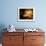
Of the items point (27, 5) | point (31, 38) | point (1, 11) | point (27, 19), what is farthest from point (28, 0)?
point (31, 38)

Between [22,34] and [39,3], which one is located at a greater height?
[39,3]

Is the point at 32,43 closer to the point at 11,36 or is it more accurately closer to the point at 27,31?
the point at 27,31

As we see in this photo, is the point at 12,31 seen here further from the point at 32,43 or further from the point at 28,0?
the point at 28,0

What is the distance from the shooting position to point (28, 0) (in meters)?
4.66

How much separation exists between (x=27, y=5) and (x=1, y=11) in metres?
0.93

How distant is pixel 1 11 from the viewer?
4.68m

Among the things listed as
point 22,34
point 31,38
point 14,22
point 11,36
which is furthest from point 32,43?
point 14,22

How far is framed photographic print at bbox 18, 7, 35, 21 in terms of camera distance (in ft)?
15.3

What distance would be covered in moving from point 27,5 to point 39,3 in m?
0.42

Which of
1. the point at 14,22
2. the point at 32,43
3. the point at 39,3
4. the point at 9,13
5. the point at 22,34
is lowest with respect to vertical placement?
the point at 32,43

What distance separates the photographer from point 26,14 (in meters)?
4.68

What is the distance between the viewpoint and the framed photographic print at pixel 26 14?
15.3 feet

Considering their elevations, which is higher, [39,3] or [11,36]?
[39,3]

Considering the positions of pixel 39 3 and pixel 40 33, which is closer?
pixel 40 33
